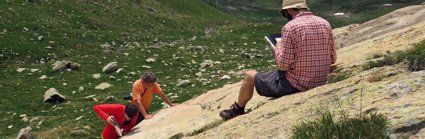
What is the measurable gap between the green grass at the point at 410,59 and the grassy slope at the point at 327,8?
115 metres

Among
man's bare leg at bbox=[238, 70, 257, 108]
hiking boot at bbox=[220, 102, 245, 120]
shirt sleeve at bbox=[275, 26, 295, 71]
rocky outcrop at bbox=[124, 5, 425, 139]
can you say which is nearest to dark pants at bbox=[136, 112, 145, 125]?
rocky outcrop at bbox=[124, 5, 425, 139]

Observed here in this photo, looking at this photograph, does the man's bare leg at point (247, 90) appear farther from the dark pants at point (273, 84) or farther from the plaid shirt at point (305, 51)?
the plaid shirt at point (305, 51)

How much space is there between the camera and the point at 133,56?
1260 inches

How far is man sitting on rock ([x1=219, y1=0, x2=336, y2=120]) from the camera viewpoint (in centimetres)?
926

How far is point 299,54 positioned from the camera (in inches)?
368

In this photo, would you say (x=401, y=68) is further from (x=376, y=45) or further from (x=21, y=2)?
(x=21, y=2)

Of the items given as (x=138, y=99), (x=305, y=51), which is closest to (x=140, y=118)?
(x=138, y=99)

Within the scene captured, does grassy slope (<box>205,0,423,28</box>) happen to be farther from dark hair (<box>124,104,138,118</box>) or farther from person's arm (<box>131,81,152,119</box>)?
dark hair (<box>124,104,138,118</box>)

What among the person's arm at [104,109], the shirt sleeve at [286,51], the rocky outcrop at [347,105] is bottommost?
the person's arm at [104,109]

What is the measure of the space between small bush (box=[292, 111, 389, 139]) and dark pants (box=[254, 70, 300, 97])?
3.65 m

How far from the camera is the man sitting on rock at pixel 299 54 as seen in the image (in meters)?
9.26

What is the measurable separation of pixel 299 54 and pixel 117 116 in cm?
707

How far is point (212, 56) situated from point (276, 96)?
77.8ft

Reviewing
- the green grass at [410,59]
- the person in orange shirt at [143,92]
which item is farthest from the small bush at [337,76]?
the person in orange shirt at [143,92]
